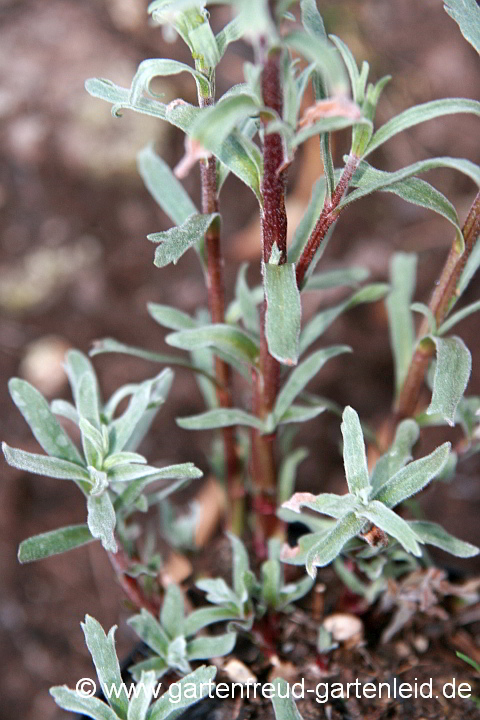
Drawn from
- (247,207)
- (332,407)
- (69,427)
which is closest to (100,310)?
(69,427)

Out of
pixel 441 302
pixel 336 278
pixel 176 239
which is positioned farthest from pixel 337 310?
pixel 176 239

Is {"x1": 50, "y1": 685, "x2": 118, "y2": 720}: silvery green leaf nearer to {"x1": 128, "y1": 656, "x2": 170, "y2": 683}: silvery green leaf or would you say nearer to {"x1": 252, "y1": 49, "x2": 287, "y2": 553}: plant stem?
{"x1": 128, "y1": 656, "x2": 170, "y2": 683}: silvery green leaf

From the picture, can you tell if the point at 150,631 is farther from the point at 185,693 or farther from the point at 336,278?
the point at 336,278

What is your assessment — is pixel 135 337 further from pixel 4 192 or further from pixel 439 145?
pixel 439 145

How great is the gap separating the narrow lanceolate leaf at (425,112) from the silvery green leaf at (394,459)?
450 mm

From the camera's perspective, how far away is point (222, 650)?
1029 millimetres

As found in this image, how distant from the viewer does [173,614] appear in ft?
3.52

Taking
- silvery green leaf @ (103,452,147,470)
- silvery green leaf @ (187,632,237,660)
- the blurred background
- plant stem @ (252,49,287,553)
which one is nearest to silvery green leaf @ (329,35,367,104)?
plant stem @ (252,49,287,553)

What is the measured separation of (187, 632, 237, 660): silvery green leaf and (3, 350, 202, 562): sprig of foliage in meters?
0.25

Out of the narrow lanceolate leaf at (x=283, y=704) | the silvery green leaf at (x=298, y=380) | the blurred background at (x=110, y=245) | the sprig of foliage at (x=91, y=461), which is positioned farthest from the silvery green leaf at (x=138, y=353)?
the blurred background at (x=110, y=245)

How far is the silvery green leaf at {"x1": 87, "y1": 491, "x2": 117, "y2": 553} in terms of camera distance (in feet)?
2.78

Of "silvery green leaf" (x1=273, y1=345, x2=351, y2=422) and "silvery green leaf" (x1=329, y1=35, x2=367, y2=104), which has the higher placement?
"silvery green leaf" (x1=329, y1=35, x2=367, y2=104)

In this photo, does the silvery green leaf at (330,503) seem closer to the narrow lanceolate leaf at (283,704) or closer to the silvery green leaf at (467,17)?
the narrow lanceolate leaf at (283,704)

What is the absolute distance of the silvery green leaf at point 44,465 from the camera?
33.1 inches
